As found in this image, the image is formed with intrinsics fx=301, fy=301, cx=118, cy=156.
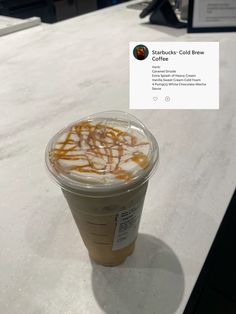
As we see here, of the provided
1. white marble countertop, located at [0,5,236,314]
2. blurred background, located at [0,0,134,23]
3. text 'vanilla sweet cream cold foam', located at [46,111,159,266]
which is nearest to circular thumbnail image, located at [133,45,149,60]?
white marble countertop, located at [0,5,236,314]

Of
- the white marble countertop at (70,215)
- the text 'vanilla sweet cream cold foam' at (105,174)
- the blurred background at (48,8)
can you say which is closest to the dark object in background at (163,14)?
the white marble countertop at (70,215)

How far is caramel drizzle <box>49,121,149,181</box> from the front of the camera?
0.93 feet

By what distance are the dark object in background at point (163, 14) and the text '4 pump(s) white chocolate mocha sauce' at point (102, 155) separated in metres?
0.92

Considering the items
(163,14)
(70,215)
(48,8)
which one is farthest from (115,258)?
(48,8)

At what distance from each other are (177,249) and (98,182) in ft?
0.58

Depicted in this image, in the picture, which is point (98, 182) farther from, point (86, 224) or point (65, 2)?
point (65, 2)

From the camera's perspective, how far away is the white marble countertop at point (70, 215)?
34cm

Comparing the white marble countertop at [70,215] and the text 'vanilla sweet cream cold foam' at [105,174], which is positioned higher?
the text 'vanilla sweet cream cold foam' at [105,174]

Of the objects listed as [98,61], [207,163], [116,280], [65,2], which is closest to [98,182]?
[116,280]

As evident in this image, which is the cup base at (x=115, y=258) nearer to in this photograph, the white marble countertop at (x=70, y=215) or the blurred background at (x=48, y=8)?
the white marble countertop at (x=70, y=215)

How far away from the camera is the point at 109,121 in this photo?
1.15ft

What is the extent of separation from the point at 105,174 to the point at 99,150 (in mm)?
37
